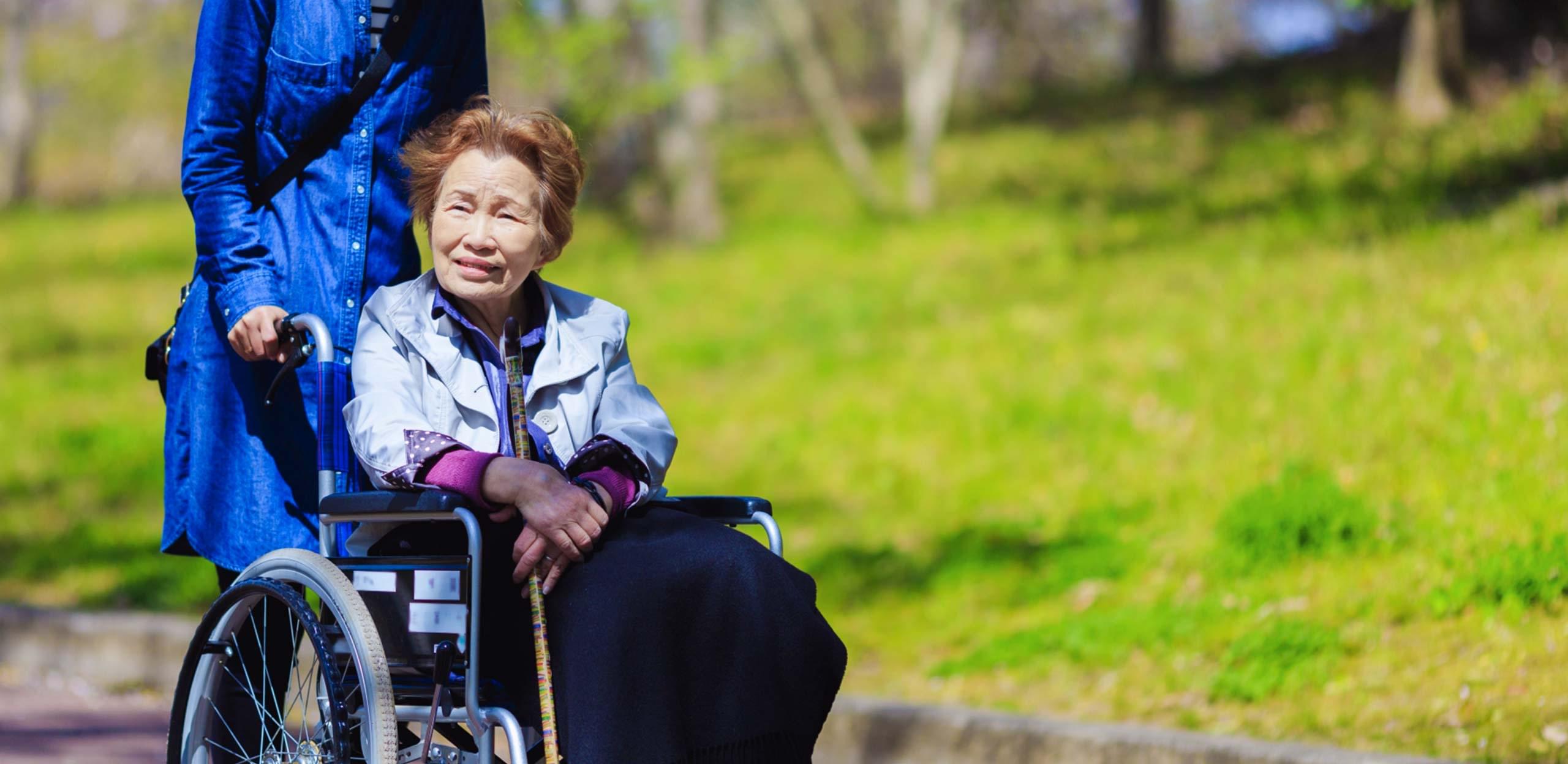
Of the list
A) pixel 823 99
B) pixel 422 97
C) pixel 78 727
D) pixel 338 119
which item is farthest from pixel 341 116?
pixel 823 99

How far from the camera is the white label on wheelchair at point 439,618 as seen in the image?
2.72 meters

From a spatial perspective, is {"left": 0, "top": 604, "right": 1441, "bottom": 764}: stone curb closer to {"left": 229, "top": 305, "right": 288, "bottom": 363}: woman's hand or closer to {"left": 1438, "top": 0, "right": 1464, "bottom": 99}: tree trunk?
{"left": 229, "top": 305, "right": 288, "bottom": 363}: woman's hand

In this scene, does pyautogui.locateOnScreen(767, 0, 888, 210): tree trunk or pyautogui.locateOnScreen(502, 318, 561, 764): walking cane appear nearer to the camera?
pyautogui.locateOnScreen(502, 318, 561, 764): walking cane

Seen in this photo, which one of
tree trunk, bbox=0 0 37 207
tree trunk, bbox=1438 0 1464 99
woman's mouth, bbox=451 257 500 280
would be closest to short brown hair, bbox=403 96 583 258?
woman's mouth, bbox=451 257 500 280

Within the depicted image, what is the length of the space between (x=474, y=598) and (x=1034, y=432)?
6.04 metres

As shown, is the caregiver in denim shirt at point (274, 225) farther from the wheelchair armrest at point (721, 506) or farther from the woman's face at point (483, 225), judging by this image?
the wheelchair armrest at point (721, 506)

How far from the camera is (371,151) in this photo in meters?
3.19

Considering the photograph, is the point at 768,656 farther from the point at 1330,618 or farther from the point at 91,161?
the point at 91,161

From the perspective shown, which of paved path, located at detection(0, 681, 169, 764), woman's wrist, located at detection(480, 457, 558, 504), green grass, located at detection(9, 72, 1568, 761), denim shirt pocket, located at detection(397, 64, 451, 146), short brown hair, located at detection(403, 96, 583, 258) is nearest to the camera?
woman's wrist, located at detection(480, 457, 558, 504)

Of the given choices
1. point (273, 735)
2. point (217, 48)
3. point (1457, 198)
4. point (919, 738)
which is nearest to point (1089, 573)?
point (919, 738)

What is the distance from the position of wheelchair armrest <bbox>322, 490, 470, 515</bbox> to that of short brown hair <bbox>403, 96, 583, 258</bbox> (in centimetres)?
56

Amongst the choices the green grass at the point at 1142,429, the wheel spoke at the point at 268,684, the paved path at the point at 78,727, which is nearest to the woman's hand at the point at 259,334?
the wheel spoke at the point at 268,684

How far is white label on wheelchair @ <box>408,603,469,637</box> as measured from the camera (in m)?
2.72

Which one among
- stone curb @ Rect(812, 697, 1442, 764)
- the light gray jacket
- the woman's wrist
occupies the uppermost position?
the light gray jacket
